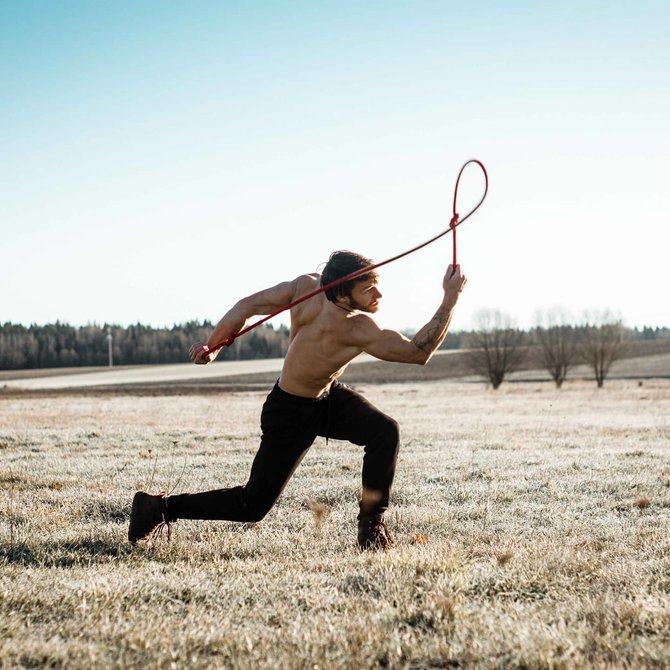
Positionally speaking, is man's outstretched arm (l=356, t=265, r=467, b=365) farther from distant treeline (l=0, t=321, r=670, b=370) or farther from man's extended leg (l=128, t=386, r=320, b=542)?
distant treeline (l=0, t=321, r=670, b=370)

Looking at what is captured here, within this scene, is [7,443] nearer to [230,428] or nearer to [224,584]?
[230,428]

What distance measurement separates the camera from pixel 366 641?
11.3ft

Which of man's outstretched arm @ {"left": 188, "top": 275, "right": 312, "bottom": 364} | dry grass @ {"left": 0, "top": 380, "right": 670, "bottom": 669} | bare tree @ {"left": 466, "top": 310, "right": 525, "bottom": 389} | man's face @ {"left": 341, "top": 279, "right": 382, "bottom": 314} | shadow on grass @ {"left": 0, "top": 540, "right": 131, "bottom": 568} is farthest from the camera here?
bare tree @ {"left": 466, "top": 310, "right": 525, "bottom": 389}

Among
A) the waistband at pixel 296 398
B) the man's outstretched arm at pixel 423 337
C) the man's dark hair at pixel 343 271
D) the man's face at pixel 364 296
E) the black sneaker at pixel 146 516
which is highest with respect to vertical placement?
the man's dark hair at pixel 343 271

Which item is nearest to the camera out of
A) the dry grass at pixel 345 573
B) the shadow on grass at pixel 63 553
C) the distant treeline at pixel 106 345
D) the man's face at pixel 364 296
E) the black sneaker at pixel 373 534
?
the dry grass at pixel 345 573

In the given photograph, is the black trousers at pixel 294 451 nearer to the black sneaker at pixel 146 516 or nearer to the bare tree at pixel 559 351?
the black sneaker at pixel 146 516

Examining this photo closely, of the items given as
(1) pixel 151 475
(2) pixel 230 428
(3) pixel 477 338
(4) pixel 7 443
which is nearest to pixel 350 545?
(1) pixel 151 475

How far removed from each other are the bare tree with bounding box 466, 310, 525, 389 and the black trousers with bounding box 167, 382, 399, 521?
51371 mm

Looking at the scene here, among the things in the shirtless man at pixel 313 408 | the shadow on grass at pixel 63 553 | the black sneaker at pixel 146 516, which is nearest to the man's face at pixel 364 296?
the shirtless man at pixel 313 408

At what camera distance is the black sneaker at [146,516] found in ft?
18.2

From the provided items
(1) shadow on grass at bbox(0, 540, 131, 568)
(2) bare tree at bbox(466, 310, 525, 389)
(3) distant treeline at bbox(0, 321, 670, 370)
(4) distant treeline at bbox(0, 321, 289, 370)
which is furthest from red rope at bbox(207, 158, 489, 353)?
(4) distant treeline at bbox(0, 321, 289, 370)

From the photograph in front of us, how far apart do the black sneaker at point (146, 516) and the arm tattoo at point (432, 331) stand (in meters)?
2.21

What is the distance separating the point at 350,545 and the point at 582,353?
2252 inches

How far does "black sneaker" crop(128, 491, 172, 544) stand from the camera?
555cm
